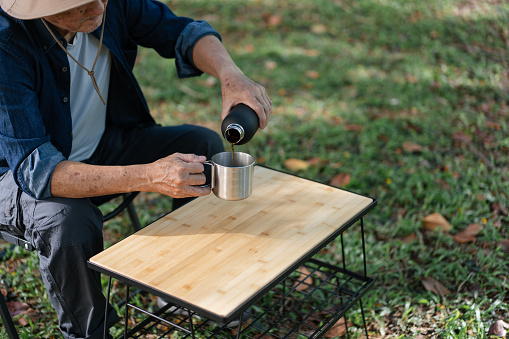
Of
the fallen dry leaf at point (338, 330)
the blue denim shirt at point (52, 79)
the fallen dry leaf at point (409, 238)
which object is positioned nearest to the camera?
the blue denim shirt at point (52, 79)

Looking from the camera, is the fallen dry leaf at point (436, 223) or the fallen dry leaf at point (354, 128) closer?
the fallen dry leaf at point (436, 223)

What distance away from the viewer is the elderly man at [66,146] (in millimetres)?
1800

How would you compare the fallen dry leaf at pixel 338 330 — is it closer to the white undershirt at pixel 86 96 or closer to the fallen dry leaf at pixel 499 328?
the fallen dry leaf at pixel 499 328

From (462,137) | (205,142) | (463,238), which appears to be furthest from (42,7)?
(462,137)

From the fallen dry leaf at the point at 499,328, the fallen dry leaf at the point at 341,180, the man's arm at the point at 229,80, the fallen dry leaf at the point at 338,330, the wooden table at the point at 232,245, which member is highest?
the man's arm at the point at 229,80

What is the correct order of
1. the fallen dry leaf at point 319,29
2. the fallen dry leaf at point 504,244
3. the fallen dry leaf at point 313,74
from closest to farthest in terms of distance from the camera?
the fallen dry leaf at point 504,244 < the fallen dry leaf at point 313,74 < the fallen dry leaf at point 319,29

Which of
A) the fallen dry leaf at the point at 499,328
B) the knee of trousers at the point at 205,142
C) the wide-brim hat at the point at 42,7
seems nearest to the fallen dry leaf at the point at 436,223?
the fallen dry leaf at the point at 499,328

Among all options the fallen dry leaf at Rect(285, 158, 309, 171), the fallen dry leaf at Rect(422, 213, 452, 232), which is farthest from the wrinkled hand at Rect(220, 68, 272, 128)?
the fallen dry leaf at Rect(285, 158, 309, 171)

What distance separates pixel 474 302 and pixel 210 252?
1.30 meters

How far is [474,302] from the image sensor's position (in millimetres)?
2402

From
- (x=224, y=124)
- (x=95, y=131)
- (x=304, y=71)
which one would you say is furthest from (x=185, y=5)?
(x=224, y=124)

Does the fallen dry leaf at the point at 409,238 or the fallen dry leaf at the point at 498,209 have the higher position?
the fallen dry leaf at the point at 498,209

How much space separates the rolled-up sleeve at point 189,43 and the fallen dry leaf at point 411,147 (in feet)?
5.68

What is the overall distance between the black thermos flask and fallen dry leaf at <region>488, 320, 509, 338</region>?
125 cm
